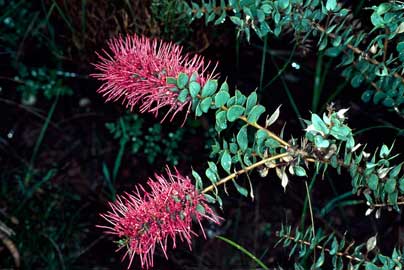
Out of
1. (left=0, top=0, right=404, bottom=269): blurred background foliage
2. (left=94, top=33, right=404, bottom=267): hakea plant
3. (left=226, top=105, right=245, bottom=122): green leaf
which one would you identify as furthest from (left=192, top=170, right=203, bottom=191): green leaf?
(left=0, top=0, right=404, bottom=269): blurred background foliage

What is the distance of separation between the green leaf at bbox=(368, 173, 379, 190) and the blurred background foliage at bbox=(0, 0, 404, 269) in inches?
26.0

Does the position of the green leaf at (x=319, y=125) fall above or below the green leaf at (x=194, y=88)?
below

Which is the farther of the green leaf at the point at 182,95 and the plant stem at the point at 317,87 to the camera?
the plant stem at the point at 317,87

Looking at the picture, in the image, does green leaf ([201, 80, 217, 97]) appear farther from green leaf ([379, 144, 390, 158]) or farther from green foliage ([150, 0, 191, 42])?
green foliage ([150, 0, 191, 42])

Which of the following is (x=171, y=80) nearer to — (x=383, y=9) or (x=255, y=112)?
(x=255, y=112)

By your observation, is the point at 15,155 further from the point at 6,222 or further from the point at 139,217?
the point at 139,217

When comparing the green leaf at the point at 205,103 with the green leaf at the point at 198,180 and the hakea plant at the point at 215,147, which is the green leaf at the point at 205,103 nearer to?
the hakea plant at the point at 215,147

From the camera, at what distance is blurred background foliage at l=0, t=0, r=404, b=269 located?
5.89 feet

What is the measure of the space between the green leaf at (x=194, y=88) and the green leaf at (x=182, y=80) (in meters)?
0.01

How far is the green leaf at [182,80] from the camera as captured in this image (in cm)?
95

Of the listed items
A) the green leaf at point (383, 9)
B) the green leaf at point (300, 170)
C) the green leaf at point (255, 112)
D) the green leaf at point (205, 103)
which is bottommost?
the green leaf at point (300, 170)

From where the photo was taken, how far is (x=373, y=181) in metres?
1.02

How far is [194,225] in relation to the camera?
198cm

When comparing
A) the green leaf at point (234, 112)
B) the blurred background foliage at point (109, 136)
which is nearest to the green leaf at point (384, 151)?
the green leaf at point (234, 112)
